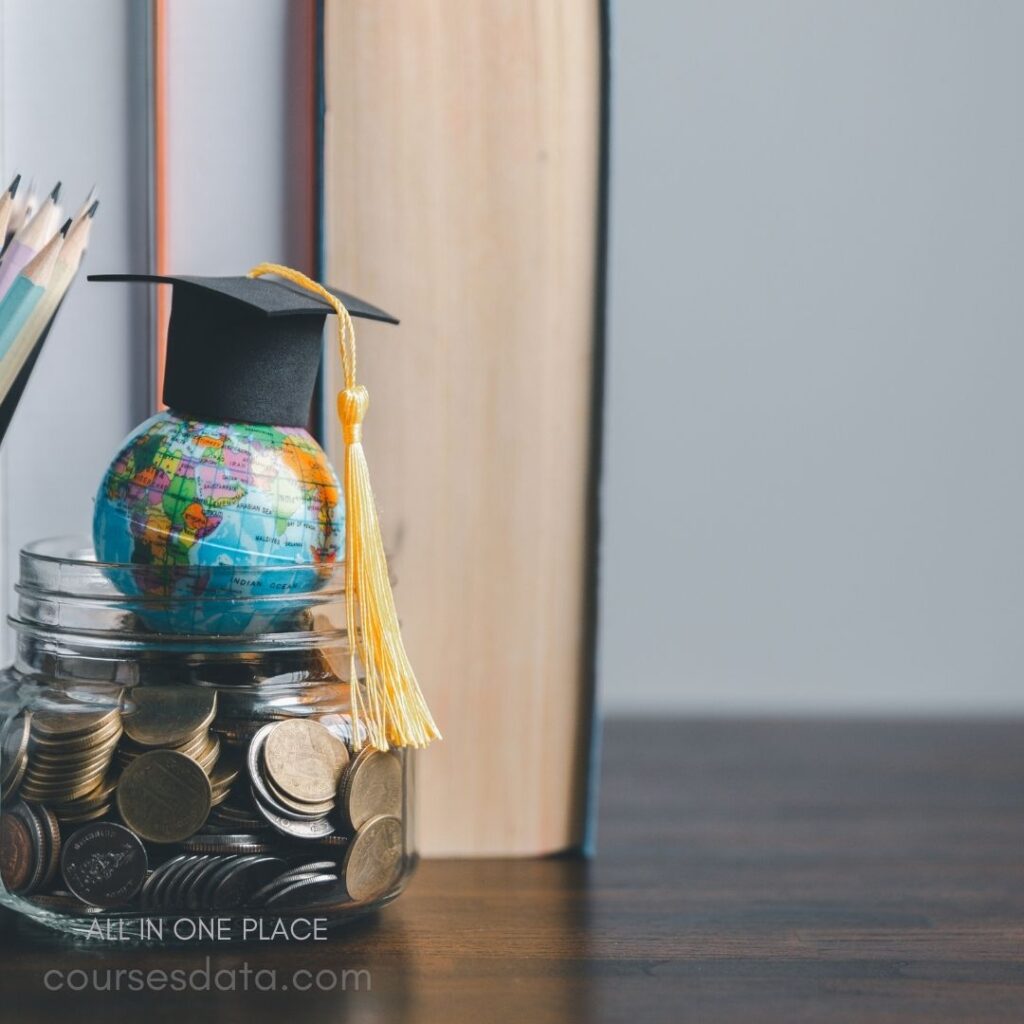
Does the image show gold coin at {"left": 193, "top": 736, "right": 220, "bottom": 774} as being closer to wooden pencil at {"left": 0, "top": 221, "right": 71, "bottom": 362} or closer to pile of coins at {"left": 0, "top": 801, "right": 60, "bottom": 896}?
pile of coins at {"left": 0, "top": 801, "right": 60, "bottom": 896}

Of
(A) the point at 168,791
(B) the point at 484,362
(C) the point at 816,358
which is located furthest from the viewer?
(C) the point at 816,358

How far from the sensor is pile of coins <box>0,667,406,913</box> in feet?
1.86

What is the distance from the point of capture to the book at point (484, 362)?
72 centimetres

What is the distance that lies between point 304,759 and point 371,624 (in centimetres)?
7

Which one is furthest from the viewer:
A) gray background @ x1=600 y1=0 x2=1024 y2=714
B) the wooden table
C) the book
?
gray background @ x1=600 y1=0 x2=1024 y2=714

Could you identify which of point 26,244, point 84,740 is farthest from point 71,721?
point 26,244

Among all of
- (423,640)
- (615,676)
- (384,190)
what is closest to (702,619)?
(615,676)

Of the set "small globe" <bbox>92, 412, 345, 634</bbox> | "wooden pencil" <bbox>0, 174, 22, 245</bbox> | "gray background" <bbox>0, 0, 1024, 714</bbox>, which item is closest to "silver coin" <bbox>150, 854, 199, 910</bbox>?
"small globe" <bbox>92, 412, 345, 634</bbox>

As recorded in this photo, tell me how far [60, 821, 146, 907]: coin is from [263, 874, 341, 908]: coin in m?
0.06

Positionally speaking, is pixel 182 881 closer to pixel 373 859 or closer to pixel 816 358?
pixel 373 859

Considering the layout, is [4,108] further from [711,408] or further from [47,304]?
[711,408]

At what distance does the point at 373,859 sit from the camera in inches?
24.0

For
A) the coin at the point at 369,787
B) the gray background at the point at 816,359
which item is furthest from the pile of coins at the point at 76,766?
the gray background at the point at 816,359

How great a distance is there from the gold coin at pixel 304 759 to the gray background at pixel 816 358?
519 millimetres
